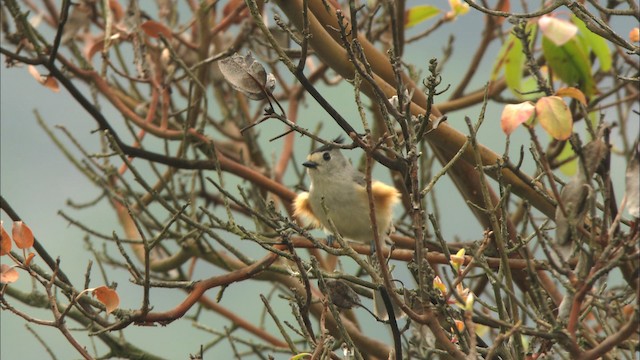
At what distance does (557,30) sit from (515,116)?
0.91 feet

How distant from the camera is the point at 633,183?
129cm

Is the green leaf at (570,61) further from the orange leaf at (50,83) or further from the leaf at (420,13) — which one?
the orange leaf at (50,83)

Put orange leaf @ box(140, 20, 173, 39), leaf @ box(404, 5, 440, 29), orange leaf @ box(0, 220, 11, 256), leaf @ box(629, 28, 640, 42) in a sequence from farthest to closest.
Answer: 1. leaf @ box(404, 5, 440, 29)
2. orange leaf @ box(140, 20, 173, 39)
3. leaf @ box(629, 28, 640, 42)
4. orange leaf @ box(0, 220, 11, 256)

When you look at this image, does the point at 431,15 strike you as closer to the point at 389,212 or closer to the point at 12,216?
the point at 389,212

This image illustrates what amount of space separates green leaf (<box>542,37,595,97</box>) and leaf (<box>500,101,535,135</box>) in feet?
3.05

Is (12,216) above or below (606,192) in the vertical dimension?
above

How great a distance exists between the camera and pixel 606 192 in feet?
4.58

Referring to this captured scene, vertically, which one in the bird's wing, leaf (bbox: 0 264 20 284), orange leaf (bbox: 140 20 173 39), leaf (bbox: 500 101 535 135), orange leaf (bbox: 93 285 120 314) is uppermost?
orange leaf (bbox: 140 20 173 39)

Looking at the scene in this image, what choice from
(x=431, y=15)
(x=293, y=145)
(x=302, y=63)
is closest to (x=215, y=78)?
(x=293, y=145)

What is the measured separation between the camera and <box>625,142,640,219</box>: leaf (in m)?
1.28

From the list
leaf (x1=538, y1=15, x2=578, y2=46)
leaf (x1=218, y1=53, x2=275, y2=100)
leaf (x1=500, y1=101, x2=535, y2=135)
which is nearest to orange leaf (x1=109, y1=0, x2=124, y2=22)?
leaf (x1=218, y1=53, x2=275, y2=100)

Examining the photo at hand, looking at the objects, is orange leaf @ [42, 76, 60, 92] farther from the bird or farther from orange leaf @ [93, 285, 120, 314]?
orange leaf @ [93, 285, 120, 314]

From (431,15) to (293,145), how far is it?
36.5 inches

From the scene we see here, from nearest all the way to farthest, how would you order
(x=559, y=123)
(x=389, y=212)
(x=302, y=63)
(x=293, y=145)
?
(x=559, y=123) → (x=302, y=63) → (x=389, y=212) → (x=293, y=145)
